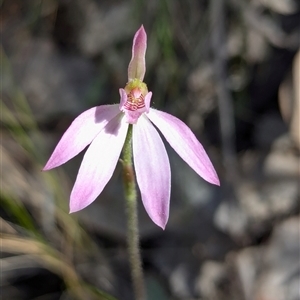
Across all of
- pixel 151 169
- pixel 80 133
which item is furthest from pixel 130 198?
pixel 80 133

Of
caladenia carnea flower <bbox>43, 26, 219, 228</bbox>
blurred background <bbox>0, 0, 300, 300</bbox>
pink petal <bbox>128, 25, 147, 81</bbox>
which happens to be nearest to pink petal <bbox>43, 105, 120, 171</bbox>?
caladenia carnea flower <bbox>43, 26, 219, 228</bbox>

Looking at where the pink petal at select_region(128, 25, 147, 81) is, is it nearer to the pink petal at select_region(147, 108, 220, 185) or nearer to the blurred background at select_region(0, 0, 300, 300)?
the pink petal at select_region(147, 108, 220, 185)

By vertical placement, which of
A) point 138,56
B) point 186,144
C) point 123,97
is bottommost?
point 186,144

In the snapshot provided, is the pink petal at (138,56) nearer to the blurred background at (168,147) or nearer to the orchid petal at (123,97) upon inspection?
the orchid petal at (123,97)

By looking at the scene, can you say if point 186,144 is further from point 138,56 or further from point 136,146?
point 138,56

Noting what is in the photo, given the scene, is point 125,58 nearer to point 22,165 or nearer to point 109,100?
point 109,100

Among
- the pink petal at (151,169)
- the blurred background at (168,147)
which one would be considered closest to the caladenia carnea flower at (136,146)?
the pink petal at (151,169)

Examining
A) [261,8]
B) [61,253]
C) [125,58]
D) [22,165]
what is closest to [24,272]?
[61,253]
